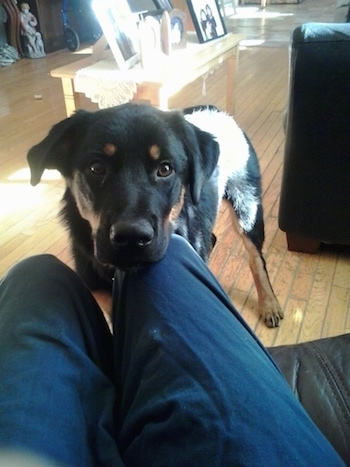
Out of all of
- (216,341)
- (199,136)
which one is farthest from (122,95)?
(216,341)

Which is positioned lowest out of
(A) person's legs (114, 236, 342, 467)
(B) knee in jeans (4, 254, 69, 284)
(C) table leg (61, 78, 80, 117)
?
(C) table leg (61, 78, 80, 117)

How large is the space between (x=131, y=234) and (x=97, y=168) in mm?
270

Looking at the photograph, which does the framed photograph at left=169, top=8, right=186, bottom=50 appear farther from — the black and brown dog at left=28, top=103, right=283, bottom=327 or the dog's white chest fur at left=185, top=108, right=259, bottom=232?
the black and brown dog at left=28, top=103, right=283, bottom=327

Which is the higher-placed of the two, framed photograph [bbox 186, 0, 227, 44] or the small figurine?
framed photograph [bbox 186, 0, 227, 44]

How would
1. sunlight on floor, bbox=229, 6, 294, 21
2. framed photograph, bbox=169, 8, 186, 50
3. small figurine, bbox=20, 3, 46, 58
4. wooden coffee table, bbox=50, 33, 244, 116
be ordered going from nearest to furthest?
wooden coffee table, bbox=50, 33, 244, 116 → framed photograph, bbox=169, 8, 186, 50 → small figurine, bbox=20, 3, 46, 58 → sunlight on floor, bbox=229, 6, 294, 21

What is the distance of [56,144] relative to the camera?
1319mm

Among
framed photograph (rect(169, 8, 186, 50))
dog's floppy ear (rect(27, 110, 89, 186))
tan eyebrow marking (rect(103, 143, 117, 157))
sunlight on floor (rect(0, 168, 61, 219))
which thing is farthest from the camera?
framed photograph (rect(169, 8, 186, 50))

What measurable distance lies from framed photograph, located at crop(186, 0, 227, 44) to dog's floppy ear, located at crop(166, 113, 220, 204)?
86.0 inches

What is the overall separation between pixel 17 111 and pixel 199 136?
307 centimetres

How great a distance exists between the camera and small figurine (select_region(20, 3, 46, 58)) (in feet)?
18.2

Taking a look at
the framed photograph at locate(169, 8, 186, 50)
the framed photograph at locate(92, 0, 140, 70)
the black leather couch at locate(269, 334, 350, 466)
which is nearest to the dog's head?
the black leather couch at locate(269, 334, 350, 466)

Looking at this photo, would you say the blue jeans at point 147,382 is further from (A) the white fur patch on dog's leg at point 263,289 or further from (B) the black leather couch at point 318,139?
(B) the black leather couch at point 318,139

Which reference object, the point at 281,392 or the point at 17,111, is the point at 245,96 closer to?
the point at 17,111

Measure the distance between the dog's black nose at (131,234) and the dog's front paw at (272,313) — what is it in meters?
0.96
